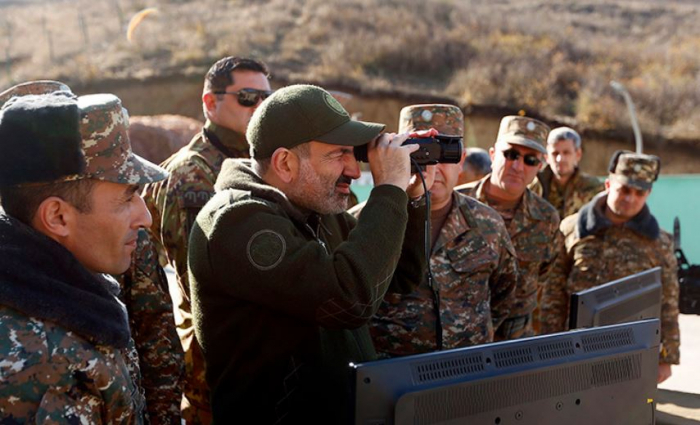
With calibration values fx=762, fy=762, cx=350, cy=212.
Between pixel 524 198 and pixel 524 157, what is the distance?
23cm

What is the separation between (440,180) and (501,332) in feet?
2.86

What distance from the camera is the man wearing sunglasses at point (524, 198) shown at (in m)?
4.05

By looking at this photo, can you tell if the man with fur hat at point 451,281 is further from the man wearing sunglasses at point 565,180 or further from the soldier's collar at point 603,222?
the man wearing sunglasses at point 565,180

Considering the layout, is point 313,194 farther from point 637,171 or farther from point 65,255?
point 637,171

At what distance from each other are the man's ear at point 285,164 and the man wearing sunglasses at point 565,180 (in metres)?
4.49

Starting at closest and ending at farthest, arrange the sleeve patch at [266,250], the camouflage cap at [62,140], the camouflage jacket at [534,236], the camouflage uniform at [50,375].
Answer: the camouflage uniform at [50,375]
the camouflage cap at [62,140]
the sleeve patch at [266,250]
the camouflage jacket at [534,236]

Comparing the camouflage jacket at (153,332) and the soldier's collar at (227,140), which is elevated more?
the soldier's collar at (227,140)

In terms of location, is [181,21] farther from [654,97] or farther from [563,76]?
[654,97]

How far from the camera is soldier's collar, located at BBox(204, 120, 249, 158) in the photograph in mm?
3633

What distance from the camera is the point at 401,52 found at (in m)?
29.2

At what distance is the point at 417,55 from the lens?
29156 millimetres

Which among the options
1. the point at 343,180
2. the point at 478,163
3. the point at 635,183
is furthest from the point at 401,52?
the point at 343,180

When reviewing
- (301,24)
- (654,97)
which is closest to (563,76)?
(654,97)

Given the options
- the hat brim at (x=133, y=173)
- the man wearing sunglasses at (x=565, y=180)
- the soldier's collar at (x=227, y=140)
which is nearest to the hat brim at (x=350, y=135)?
the hat brim at (x=133, y=173)
